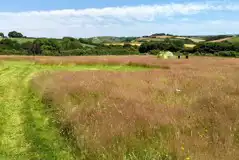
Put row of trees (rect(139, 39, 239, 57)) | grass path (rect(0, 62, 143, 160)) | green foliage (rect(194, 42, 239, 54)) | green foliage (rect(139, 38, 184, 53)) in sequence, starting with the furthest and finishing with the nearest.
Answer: green foliage (rect(139, 38, 184, 53))
green foliage (rect(194, 42, 239, 54))
row of trees (rect(139, 39, 239, 57))
grass path (rect(0, 62, 143, 160))

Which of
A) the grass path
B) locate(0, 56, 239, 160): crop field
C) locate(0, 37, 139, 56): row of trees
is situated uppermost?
locate(0, 56, 239, 160): crop field

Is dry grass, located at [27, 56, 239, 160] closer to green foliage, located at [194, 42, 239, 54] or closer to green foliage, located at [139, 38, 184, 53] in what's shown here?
green foliage, located at [194, 42, 239, 54]

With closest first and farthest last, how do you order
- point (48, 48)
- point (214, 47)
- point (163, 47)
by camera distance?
1. point (214, 47)
2. point (163, 47)
3. point (48, 48)

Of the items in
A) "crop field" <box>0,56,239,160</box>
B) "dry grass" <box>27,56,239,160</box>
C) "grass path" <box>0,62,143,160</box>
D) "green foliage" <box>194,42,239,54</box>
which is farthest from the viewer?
"green foliage" <box>194,42,239,54</box>

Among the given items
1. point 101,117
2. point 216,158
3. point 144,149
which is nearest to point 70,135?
point 101,117

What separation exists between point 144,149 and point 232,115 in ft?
8.29

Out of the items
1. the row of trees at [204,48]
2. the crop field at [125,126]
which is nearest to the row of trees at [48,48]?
the row of trees at [204,48]

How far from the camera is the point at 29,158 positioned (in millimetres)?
7883

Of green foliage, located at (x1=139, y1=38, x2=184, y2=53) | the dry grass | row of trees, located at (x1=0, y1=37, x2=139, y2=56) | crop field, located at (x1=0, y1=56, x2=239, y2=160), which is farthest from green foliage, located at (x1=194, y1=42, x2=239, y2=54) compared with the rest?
the dry grass

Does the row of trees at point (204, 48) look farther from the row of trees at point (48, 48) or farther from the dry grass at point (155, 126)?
the dry grass at point (155, 126)

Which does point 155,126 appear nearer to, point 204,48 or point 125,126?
point 125,126

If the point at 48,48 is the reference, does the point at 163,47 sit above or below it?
above

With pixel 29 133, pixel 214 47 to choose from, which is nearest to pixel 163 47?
pixel 214 47

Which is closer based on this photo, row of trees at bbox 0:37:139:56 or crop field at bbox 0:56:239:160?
crop field at bbox 0:56:239:160
